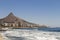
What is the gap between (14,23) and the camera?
194m

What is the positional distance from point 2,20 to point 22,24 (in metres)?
20.0

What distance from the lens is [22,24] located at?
194000 mm

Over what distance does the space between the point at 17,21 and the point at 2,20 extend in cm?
1428

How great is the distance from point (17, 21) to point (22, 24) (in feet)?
21.7

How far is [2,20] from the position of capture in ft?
652

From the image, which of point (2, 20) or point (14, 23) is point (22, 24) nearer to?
point (14, 23)

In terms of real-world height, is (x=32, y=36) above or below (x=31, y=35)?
below

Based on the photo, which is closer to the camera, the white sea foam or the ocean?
the white sea foam

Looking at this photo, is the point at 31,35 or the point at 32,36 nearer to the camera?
the point at 32,36

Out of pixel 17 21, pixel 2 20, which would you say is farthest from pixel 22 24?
Answer: pixel 2 20

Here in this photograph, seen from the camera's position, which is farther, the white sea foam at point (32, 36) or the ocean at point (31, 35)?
the ocean at point (31, 35)

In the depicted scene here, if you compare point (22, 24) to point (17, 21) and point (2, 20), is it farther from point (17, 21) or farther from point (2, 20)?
point (2, 20)
